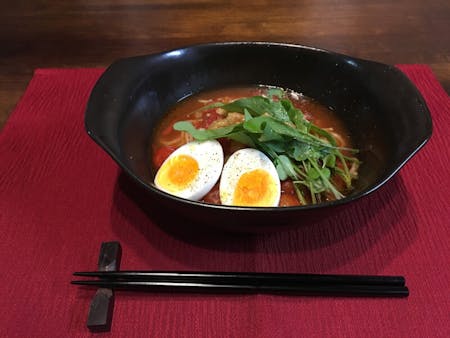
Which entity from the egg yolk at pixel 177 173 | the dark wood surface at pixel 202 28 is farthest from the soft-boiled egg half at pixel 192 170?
the dark wood surface at pixel 202 28

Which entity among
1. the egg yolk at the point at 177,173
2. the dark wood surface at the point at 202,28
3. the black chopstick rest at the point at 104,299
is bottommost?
the black chopstick rest at the point at 104,299

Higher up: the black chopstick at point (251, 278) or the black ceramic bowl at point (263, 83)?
the black ceramic bowl at point (263, 83)

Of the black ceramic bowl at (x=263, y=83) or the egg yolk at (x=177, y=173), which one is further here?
the egg yolk at (x=177, y=173)

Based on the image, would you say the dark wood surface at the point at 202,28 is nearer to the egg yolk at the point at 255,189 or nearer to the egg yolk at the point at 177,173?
the egg yolk at the point at 177,173

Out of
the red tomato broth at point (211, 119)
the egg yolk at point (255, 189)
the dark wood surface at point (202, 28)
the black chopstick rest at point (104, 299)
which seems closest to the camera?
the black chopstick rest at point (104, 299)

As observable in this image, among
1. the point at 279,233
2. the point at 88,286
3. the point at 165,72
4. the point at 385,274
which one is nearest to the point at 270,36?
the point at 165,72

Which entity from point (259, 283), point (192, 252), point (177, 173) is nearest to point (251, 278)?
point (259, 283)

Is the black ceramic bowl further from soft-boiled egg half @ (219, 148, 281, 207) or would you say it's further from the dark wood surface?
the dark wood surface

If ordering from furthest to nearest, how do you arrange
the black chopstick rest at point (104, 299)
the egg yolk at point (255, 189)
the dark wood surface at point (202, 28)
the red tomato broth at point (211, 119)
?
the dark wood surface at point (202, 28)
the red tomato broth at point (211, 119)
the egg yolk at point (255, 189)
the black chopstick rest at point (104, 299)

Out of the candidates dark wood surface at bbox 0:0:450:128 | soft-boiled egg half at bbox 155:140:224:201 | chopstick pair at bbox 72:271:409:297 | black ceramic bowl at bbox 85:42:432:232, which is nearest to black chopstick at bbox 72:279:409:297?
chopstick pair at bbox 72:271:409:297
